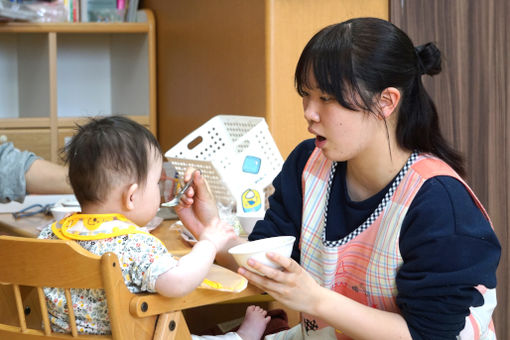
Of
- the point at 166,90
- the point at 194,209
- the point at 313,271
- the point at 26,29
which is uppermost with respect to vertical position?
the point at 26,29

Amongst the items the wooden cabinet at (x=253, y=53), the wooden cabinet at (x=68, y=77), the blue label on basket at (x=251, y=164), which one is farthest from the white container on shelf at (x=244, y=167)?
the wooden cabinet at (x=68, y=77)

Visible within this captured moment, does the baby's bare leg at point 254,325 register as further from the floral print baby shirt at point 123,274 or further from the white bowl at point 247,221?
the floral print baby shirt at point 123,274

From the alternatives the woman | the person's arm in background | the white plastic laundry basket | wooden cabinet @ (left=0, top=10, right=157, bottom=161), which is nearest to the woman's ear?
the woman

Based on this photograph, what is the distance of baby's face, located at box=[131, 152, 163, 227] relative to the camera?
1.43 meters

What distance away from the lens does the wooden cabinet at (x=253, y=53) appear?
2172 millimetres

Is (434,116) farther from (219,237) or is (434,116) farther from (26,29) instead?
(26,29)

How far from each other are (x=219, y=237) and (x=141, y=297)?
237 mm

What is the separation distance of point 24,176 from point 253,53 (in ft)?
2.66

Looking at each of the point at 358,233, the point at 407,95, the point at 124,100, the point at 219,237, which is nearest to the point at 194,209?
the point at 219,237

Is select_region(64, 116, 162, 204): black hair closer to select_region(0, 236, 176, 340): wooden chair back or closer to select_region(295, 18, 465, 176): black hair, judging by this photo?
select_region(0, 236, 176, 340): wooden chair back

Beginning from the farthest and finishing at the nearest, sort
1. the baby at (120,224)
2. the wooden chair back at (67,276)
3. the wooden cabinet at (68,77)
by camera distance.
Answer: the wooden cabinet at (68,77)
the baby at (120,224)
the wooden chair back at (67,276)

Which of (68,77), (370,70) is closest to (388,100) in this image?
(370,70)

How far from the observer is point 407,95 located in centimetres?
137

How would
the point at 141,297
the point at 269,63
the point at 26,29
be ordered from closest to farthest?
1. the point at 141,297
2. the point at 269,63
3. the point at 26,29
